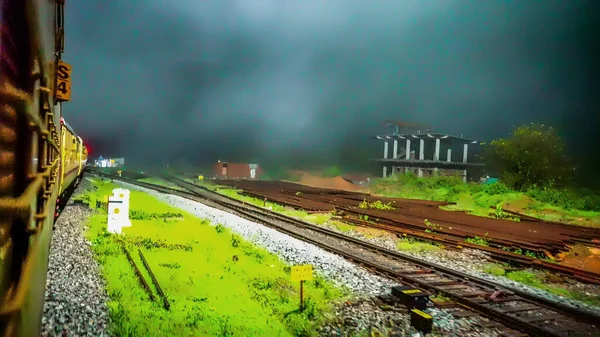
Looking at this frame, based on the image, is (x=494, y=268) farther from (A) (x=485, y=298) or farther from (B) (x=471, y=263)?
(A) (x=485, y=298)

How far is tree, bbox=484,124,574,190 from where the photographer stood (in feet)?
94.4

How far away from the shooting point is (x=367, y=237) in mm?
14664

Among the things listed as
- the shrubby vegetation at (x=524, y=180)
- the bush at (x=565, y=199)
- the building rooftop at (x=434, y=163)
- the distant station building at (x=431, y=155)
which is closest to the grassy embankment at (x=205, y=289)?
the shrubby vegetation at (x=524, y=180)

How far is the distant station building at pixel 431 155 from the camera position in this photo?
42.2 m

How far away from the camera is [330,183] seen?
42.8 meters

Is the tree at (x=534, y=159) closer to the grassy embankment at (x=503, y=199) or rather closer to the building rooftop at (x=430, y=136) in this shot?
the grassy embankment at (x=503, y=199)

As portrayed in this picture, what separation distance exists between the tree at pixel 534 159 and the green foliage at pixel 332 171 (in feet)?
73.7

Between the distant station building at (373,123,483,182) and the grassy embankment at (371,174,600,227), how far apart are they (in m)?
8.05

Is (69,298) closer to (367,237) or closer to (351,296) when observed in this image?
(351,296)

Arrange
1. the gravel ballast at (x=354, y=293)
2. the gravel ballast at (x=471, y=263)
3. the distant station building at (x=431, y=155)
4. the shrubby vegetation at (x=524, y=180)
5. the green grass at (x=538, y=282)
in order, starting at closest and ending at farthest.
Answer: the gravel ballast at (x=354, y=293) → the gravel ballast at (x=471, y=263) → the green grass at (x=538, y=282) → the shrubby vegetation at (x=524, y=180) → the distant station building at (x=431, y=155)

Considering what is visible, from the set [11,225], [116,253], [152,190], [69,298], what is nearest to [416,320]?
[69,298]

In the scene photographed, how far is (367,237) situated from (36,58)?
13575 millimetres

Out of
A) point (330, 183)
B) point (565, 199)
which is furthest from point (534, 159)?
point (330, 183)

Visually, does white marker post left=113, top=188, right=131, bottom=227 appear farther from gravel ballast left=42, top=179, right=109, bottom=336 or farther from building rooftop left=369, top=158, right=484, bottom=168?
building rooftop left=369, top=158, right=484, bottom=168
